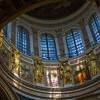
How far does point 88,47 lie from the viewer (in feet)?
89.5

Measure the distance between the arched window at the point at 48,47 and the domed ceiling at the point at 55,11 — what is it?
2534 mm

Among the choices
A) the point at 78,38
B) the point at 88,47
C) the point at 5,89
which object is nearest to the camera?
the point at 5,89

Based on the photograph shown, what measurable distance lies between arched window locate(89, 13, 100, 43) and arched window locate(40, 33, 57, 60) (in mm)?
4113

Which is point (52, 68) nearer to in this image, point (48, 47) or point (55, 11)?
point (48, 47)

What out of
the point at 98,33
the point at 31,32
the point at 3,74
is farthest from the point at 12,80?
the point at 98,33

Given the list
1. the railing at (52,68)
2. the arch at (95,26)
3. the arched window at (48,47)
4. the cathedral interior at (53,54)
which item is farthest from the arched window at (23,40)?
the arch at (95,26)

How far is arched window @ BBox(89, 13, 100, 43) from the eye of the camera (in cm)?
2755

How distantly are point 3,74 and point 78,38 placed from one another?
10067mm

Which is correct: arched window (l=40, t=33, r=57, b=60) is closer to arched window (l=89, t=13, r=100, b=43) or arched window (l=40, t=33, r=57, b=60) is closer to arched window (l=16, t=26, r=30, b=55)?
arched window (l=16, t=26, r=30, b=55)

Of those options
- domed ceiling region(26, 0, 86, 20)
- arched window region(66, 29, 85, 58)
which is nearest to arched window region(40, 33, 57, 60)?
arched window region(66, 29, 85, 58)

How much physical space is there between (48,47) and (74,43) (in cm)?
262

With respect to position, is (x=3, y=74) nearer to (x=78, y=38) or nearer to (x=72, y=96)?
(x=72, y=96)

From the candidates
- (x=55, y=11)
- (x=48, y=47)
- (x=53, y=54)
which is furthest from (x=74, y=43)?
(x=55, y=11)

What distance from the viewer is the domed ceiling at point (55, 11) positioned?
31.4 metres
